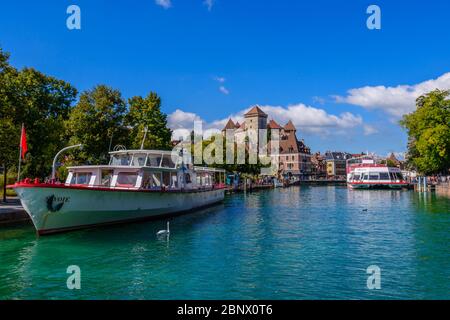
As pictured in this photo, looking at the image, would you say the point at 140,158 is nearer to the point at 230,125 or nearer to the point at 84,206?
the point at 84,206

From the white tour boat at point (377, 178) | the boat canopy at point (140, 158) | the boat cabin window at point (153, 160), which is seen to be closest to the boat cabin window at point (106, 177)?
the boat canopy at point (140, 158)

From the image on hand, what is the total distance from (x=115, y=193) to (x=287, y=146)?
165m

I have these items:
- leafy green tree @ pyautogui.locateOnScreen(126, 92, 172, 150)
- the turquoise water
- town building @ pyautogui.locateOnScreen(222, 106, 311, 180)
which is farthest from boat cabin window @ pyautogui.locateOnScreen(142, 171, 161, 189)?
town building @ pyautogui.locateOnScreen(222, 106, 311, 180)

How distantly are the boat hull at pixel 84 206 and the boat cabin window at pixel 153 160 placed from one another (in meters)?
3.09

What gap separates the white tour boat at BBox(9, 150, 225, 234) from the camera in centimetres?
2459

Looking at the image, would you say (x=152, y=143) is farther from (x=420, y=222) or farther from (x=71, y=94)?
(x=420, y=222)

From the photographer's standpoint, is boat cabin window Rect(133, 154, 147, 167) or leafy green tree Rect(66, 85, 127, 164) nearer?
boat cabin window Rect(133, 154, 147, 167)

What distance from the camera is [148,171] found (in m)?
32.5

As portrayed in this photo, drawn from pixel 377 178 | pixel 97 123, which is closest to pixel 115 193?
pixel 97 123

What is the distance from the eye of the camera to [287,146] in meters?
189

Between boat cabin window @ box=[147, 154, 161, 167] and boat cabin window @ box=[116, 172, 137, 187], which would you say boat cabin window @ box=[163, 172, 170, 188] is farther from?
boat cabin window @ box=[116, 172, 137, 187]

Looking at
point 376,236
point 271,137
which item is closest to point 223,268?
point 376,236

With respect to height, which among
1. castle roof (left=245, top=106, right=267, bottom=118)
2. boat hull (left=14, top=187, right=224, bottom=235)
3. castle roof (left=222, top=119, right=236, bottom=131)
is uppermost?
castle roof (left=245, top=106, right=267, bottom=118)

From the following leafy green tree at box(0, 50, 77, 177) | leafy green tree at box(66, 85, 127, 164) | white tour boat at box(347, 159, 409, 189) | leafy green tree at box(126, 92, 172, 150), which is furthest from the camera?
white tour boat at box(347, 159, 409, 189)
